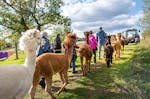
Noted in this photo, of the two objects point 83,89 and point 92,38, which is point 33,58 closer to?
point 83,89

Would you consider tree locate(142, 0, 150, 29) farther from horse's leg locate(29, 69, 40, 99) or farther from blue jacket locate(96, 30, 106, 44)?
horse's leg locate(29, 69, 40, 99)

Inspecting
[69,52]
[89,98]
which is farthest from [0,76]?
[69,52]

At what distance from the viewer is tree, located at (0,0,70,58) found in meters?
19.6

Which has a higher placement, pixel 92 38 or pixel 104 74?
pixel 92 38

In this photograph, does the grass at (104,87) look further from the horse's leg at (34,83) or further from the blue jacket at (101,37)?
the blue jacket at (101,37)

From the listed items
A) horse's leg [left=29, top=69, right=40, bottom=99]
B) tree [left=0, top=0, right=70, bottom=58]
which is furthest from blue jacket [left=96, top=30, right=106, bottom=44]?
horse's leg [left=29, top=69, right=40, bottom=99]

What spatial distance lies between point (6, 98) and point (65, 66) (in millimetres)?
4492

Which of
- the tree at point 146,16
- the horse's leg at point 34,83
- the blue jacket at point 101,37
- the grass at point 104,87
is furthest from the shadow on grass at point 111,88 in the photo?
the tree at point 146,16

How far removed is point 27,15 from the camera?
1941 cm

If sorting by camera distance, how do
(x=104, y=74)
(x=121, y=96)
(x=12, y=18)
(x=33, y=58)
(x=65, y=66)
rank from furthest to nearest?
(x=12, y=18)
(x=104, y=74)
(x=65, y=66)
(x=121, y=96)
(x=33, y=58)

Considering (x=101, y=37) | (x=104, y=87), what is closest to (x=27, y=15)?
(x=101, y=37)

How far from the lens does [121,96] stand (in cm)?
809

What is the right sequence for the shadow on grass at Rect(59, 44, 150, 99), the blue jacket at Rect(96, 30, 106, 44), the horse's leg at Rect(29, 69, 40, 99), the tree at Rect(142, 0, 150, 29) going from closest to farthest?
the horse's leg at Rect(29, 69, 40, 99) → the shadow on grass at Rect(59, 44, 150, 99) → the blue jacket at Rect(96, 30, 106, 44) → the tree at Rect(142, 0, 150, 29)

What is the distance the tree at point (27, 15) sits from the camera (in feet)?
64.2
